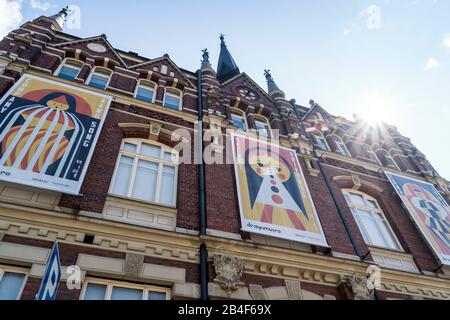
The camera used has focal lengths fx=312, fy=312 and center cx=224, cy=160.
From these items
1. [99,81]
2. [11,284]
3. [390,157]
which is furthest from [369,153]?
[11,284]

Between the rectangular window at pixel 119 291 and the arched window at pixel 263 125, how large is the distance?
31.2 feet

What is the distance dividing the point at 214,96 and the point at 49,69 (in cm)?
698

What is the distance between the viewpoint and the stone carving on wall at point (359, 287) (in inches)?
334

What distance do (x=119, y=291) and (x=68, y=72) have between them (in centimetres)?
1045

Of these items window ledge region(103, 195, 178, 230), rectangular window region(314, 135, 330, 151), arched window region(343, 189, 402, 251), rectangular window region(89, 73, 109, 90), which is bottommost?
window ledge region(103, 195, 178, 230)

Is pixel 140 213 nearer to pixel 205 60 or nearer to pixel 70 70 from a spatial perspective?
pixel 70 70

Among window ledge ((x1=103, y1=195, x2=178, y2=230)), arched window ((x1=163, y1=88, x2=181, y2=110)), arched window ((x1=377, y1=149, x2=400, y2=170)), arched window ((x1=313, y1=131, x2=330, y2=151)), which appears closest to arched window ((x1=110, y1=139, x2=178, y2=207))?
window ledge ((x1=103, y1=195, x2=178, y2=230))

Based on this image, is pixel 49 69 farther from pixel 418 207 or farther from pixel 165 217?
pixel 418 207

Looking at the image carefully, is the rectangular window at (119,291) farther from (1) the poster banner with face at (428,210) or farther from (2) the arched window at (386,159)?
A: (2) the arched window at (386,159)

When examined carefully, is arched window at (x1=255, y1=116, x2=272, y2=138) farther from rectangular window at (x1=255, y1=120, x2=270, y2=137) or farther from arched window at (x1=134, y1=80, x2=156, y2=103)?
arched window at (x1=134, y1=80, x2=156, y2=103)

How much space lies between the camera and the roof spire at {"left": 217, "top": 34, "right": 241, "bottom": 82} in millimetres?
22062

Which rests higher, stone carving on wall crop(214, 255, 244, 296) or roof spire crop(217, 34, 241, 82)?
roof spire crop(217, 34, 241, 82)

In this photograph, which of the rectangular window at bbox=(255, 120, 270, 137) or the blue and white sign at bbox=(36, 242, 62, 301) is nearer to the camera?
the blue and white sign at bbox=(36, 242, 62, 301)

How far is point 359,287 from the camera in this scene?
8.67 meters
